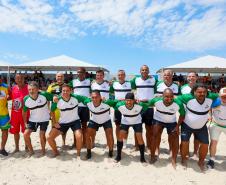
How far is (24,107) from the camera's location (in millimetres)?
6066

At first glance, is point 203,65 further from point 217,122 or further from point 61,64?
point 217,122

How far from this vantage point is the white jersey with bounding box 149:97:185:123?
548 centimetres

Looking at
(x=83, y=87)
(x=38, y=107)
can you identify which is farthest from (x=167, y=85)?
(x=38, y=107)

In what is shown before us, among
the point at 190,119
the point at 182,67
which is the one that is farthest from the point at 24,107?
the point at 182,67

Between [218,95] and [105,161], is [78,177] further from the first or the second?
[218,95]

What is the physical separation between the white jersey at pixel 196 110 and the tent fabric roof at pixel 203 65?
13117 millimetres

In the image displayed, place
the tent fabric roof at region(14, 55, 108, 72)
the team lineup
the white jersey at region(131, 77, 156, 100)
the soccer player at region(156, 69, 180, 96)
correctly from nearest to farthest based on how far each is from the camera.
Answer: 1. the team lineup
2. the soccer player at region(156, 69, 180, 96)
3. the white jersey at region(131, 77, 156, 100)
4. the tent fabric roof at region(14, 55, 108, 72)

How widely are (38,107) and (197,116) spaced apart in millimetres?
3489

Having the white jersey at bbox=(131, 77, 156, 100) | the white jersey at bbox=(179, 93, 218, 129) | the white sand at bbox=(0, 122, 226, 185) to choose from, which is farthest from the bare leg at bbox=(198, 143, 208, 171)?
the white jersey at bbox=(131, 77, 156, 100)

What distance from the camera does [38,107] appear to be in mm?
6051

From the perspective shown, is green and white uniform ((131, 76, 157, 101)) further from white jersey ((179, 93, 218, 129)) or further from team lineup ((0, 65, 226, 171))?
white jersey ((179, 93, 218, 129))

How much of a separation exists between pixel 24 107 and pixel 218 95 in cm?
431

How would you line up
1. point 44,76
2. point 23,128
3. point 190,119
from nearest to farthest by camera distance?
point 190,119, point 23,128, point 44,76

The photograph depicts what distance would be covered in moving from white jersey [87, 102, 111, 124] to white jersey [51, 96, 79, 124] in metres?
0.34
